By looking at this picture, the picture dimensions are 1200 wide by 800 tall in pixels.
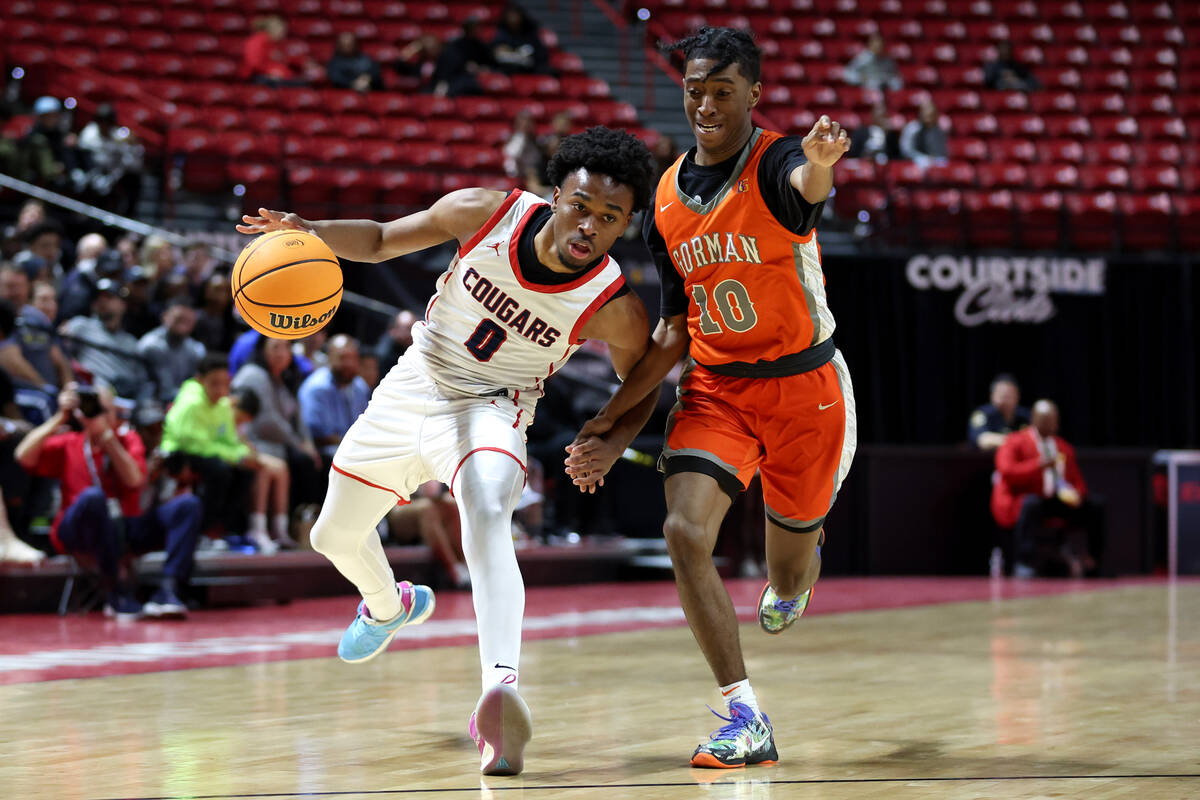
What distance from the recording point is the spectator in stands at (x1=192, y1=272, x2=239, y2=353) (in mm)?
10477

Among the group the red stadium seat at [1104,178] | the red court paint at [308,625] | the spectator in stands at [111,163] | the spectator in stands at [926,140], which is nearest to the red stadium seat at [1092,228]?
the red stadium seat at [1104,178]

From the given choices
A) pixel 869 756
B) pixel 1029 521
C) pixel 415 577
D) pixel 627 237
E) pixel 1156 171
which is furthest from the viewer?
pixel 1156 171

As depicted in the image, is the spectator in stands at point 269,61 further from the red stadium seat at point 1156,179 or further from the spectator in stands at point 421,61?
the red stadium seat at point 1156,179

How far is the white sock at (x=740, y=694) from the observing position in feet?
13.6

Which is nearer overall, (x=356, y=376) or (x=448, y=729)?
(x=448, y=729)

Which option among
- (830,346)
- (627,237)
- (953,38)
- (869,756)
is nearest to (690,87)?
(830,346)

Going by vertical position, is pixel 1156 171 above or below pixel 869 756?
above

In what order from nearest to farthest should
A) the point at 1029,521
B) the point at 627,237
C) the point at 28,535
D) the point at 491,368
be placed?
the point at 491,368 → the point at 28,535 → the point at 1029,521 → the point at 627,237

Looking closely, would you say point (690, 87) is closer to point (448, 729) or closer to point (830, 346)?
point (830, 346)

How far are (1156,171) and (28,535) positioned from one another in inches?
504

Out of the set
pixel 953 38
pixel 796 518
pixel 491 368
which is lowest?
pixel 796 518

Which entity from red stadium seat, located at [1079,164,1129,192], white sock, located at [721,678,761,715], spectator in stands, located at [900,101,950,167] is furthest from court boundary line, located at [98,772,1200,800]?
red stadium seat, located at [1079,164,1129,192]

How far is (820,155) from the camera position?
3893 millimetres

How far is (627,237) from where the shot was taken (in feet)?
44.1
